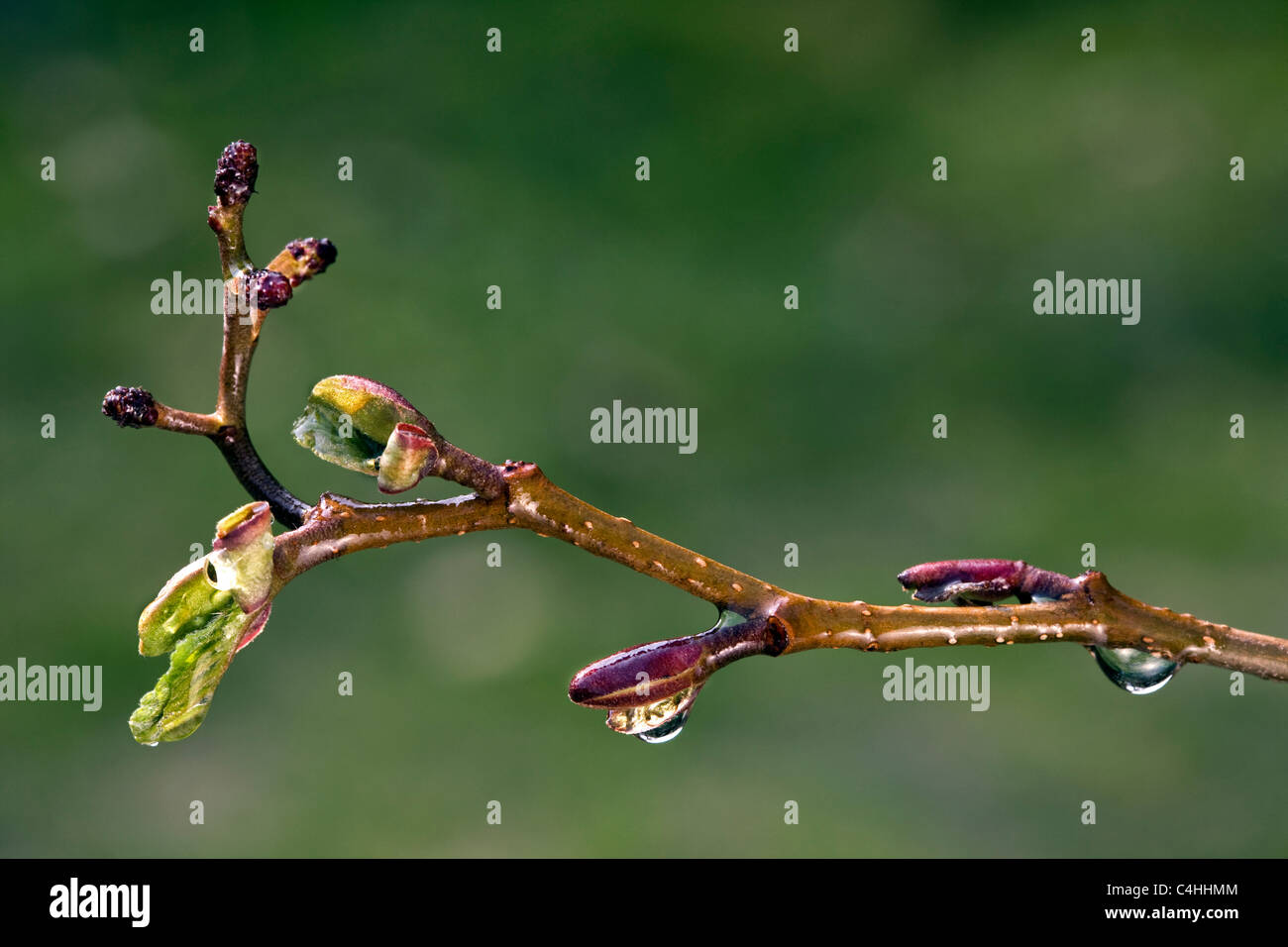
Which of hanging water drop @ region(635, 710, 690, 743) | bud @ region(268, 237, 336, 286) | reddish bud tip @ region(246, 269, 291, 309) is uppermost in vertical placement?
bud @ region(268, 237, 336, 286)

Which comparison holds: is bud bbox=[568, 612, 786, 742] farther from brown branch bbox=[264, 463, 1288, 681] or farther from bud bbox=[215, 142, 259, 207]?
bud bbox=[215, 142, 259, 207]

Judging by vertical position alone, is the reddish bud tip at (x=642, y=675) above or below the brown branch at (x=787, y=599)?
below

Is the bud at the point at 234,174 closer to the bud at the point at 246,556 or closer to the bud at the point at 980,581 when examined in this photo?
the bud at the point at 246,556

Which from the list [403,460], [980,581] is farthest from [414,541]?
[980,581]

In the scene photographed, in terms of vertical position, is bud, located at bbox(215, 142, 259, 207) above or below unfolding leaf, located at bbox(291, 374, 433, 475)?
above

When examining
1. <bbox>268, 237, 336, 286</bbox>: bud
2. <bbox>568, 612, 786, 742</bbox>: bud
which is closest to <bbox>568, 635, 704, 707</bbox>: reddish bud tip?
<bbox>568, 612, 786, 742</bbox>: bud

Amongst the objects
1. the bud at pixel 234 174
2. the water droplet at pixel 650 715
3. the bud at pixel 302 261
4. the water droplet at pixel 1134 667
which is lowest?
the water droplet at pixel 650 715

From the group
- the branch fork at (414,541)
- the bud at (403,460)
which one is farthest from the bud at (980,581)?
the bud at (403,460)
